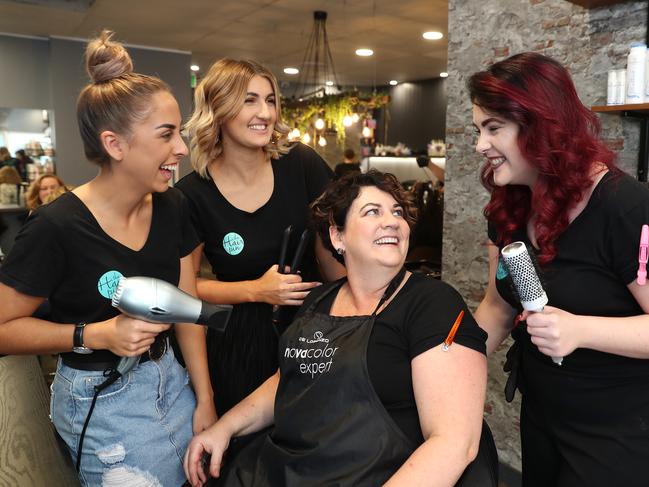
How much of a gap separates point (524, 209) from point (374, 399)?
0.64m

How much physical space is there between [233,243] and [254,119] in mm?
410

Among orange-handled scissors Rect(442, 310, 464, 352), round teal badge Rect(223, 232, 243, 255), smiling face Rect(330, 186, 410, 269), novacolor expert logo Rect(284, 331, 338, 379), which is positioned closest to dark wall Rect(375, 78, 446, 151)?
round teal badge Rect(223, 232, 243, 255)

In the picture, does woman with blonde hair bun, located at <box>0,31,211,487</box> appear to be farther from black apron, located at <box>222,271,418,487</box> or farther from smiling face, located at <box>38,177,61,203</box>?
→ smiling face, located at <box>38,177,61,203</box>

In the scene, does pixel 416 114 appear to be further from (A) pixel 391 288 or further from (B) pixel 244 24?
(A) pixel 391 288

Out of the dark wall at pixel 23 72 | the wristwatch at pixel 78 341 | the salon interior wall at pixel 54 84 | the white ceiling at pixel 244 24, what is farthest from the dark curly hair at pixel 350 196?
the dark wall at pixel 23 72

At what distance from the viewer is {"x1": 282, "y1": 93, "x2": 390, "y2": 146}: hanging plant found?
5.88 m

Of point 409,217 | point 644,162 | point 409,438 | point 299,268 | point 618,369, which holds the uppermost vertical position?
point 644,162

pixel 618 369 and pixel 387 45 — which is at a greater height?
pixel 387 45

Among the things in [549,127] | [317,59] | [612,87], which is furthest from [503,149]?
[317,59]

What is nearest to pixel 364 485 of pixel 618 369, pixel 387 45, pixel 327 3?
pixel 618 369

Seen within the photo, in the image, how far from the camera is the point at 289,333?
4.91ft

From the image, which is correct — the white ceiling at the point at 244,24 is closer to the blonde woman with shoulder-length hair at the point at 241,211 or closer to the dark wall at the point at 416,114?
the dark wall at the point at 416,114

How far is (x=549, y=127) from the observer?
1.20 meters

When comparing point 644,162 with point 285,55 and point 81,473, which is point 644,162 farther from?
point 285,55
